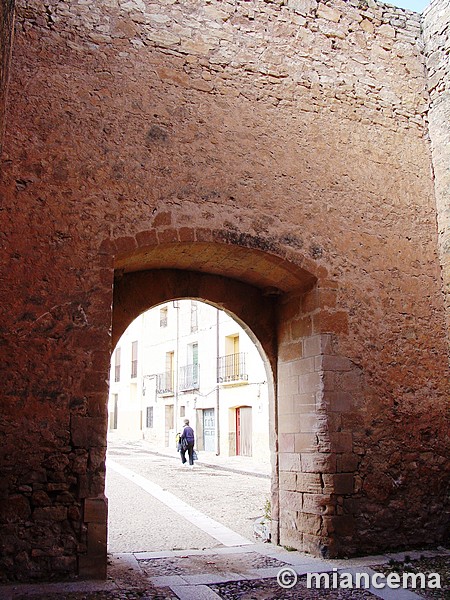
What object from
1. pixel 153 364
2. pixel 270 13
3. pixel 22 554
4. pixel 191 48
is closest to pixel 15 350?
pixel 22 554

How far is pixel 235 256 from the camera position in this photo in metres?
5.02

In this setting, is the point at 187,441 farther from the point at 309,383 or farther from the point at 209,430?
the point at 309,383

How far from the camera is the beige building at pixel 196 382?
51.0 feet

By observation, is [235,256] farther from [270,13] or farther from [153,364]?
[153,364]

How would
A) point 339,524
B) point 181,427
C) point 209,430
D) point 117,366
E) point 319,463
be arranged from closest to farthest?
point 339,524 < point 319,463 < point 209,430 < point 181,427 < point 117,366

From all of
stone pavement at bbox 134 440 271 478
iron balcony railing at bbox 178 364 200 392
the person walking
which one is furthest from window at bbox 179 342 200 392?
the person walking

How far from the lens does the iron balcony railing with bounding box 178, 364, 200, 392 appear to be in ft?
61.7

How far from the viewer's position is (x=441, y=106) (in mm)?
5738

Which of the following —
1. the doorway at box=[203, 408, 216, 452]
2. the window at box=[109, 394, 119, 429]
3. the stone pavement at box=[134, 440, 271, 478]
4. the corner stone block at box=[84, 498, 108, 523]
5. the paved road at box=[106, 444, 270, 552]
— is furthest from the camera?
the window at box=[109, 394, 119, 429]

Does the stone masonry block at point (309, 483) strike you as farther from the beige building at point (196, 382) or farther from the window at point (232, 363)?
the window at point (232, 363)

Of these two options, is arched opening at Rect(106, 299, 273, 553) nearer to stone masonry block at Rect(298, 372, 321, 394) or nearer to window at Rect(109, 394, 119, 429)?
window at Rect(109, 394, 119, 429)

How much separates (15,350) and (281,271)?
2.31m

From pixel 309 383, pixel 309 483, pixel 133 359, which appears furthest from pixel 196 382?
pixel 309 483

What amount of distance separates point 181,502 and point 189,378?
11.3 meters
